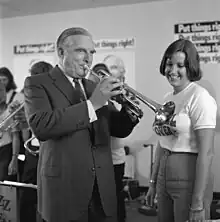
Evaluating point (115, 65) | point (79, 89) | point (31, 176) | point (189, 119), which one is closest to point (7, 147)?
point (31, 176)

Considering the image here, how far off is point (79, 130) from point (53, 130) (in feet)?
0.45

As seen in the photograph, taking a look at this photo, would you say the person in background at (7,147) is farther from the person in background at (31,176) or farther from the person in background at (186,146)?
the person in background at (186,146)

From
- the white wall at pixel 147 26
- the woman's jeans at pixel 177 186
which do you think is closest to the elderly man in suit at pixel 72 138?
the woman's jeans at pixel 177 186

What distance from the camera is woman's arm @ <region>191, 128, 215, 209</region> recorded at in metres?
1.68

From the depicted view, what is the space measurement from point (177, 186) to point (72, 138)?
1.91ft

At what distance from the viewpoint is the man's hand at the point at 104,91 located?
62.0 inches

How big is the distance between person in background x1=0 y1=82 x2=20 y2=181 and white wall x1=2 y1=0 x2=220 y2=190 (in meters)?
2.23

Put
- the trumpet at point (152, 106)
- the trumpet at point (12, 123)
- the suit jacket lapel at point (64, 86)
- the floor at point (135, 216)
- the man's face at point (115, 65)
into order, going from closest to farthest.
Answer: the suit jacket lapel at point (64, 86) < the trumpet at point (152, 106) < the trumpet at point (12, 123) < the floor at point (135, 216) < the man's face at point (115, 65)

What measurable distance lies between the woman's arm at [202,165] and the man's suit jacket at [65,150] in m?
0.40

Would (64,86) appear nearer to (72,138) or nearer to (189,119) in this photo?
(72,138)

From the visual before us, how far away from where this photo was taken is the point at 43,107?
159 cm

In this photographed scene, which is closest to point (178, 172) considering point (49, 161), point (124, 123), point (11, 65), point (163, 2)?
point (124, 123)

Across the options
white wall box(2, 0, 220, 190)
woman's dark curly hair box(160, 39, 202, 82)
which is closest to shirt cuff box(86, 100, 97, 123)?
woman's dark curly hair box(160, 39, 202, 82)

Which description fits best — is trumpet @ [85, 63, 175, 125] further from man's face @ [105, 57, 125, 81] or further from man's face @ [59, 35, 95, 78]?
man's face @ [105, 57, 125, 81]
